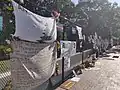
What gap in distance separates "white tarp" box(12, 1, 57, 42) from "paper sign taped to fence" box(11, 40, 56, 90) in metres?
0.16

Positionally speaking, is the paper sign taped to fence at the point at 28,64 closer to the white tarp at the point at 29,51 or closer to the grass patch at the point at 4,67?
A: the white tarp at the point at 29,51

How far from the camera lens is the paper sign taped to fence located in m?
4.14

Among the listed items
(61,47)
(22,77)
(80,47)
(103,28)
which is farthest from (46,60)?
(103,28)

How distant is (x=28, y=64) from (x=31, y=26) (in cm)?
80

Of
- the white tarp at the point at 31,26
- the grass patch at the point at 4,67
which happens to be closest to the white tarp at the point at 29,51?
the white tarp at the point at 31,26

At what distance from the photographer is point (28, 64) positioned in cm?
445

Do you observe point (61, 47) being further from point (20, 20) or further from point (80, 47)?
point (80, 47)

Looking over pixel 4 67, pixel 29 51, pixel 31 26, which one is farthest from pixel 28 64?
pixel 31 26

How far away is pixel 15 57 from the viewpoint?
4086 mm

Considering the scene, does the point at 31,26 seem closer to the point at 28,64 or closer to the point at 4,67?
the point at 28,64

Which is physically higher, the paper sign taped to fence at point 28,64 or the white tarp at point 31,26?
the white tarp at point 31,26

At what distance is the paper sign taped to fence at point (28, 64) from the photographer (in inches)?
163

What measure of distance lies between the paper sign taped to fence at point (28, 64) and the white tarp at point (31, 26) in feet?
0.52

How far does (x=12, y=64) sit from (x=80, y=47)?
8.40 metres
